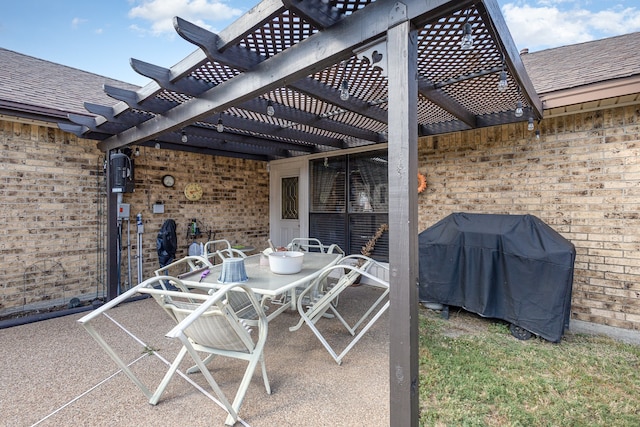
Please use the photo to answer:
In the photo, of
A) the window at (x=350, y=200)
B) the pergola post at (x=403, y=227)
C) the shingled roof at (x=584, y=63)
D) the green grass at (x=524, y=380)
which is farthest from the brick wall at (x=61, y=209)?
the shingled roof at (x=584, y=63)

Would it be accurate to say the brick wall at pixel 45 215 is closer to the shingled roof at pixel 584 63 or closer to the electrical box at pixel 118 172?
the electrical box at pixel 118 172

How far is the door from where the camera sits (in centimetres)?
657

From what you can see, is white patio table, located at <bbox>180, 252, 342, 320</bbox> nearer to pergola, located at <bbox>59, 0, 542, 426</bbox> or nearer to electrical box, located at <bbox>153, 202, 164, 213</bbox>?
pergola, located at <bbox>59, 0, 542, 426</bbox>

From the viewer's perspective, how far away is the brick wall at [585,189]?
3.38m

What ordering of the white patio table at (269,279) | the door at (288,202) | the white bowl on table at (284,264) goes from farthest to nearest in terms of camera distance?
the door at (288,202), the white bowl on table at (284,264), the white patio table at (269,279)

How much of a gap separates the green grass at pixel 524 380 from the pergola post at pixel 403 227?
0.67m

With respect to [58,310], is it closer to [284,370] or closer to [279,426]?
[284,370]

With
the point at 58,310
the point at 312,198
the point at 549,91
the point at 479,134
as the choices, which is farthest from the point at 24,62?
the point at 549,91

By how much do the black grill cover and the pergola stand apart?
1326 mm

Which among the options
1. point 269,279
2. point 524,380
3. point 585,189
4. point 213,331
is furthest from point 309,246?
point 585,189

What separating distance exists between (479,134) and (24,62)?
7680mm

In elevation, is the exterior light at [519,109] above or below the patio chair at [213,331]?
above

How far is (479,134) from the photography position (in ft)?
14.5

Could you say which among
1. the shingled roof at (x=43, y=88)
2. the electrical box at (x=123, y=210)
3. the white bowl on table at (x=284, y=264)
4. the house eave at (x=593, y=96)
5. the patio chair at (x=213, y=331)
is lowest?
the patio chair at (x=213, y=331)
